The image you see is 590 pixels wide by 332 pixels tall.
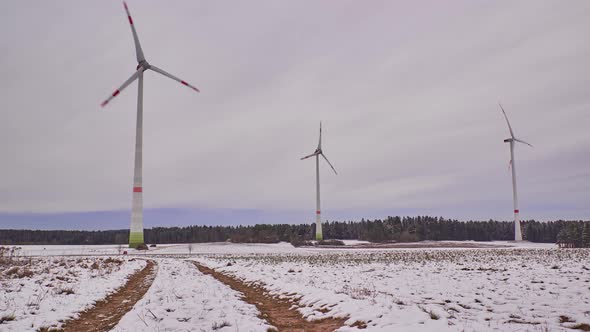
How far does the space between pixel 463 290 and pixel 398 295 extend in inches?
121

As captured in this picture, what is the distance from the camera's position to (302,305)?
538 inches

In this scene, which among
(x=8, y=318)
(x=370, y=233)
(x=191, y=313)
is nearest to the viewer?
(x=8, y=318)

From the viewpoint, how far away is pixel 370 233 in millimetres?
141750

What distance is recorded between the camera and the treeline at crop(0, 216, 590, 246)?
138875 mm

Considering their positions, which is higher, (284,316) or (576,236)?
(284,316)

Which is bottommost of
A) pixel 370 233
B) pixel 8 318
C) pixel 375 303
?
pixel 370 233

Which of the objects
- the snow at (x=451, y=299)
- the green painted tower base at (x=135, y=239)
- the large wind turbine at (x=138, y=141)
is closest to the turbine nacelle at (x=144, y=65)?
the large wind turbine at (x=138, y=141)

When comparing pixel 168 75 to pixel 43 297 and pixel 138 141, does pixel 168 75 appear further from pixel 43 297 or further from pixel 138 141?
pixel 43 297

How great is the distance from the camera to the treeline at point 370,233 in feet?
456

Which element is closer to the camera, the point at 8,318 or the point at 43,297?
the point at 8,318

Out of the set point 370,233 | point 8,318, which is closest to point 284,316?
point 8,318

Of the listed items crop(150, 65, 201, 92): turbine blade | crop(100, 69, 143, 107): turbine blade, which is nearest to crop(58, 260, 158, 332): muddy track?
crop(100, 69, 143, 107): turbine blade

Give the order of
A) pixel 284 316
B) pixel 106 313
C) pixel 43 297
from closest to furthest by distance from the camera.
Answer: pixel 284 316 < pixel 106 313 < pixel 43 297

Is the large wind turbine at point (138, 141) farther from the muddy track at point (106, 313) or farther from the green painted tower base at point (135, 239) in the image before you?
the muddy track at point (106, 313)
